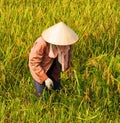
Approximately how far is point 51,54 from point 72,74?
0.31 meters

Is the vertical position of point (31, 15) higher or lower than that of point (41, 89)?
higher

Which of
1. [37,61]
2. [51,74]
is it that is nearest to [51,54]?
[37,61]

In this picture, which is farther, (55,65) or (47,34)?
(55,65)

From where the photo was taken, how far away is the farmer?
217 cm

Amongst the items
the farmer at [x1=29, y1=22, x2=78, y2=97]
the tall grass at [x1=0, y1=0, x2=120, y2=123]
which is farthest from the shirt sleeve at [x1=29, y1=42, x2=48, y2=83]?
the tall grass at [x1=0, y1=0, x2=120, y2=123]

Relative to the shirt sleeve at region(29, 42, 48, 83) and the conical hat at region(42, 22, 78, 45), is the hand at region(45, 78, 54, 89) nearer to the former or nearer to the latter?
the shirt sleeve at region(29, 42, 48, 83)

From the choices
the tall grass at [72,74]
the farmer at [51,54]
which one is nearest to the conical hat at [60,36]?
the farmer at [51,54]

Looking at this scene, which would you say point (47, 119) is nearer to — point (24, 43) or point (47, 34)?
point (47, 34)

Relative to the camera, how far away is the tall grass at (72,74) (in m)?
2.39

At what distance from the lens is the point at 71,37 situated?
218 centimetres

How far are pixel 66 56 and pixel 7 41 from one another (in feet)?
2.27

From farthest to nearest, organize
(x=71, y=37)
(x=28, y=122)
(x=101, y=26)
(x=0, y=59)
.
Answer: (x=101, y=26), (x=0, y=59), (x=28, y=122), (x=71, y=37)

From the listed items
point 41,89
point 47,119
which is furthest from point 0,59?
point 47,119

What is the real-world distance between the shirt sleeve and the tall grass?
0.15 meters
